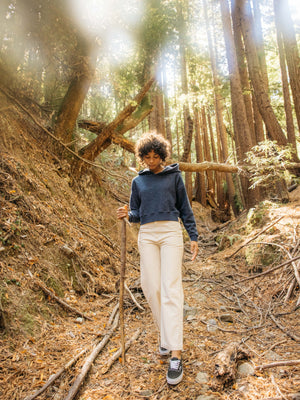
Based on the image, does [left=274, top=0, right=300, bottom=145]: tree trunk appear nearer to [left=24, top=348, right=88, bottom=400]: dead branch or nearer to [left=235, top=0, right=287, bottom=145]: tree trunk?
[left=235, top=0, right=287, bottom=145]: tree trunk

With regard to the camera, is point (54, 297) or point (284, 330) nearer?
point (284, 330)

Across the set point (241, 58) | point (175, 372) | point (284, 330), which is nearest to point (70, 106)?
point (175, 372)

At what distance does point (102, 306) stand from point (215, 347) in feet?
5.75

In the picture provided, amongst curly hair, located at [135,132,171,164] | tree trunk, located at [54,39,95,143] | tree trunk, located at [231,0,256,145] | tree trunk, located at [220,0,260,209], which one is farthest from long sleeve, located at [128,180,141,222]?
tree trunk, located at [231,0,256,145]

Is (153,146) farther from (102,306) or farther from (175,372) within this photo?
(102,306)

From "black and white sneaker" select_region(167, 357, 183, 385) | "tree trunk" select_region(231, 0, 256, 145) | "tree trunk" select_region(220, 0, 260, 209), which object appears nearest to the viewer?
"black and white sneaker" select_region(167, 357, 183, 385)

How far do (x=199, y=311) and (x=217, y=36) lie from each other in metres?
18.3

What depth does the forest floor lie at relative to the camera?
90.1 inches

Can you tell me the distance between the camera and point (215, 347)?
2.92 meters

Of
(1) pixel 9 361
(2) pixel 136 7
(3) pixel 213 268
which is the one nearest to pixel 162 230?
(1) pixel 9 361

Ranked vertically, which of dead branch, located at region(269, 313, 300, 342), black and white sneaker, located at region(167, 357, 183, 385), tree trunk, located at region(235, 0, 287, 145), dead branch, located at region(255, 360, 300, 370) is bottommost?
black and white sneaker, located at region(167, 357, 183, 385)

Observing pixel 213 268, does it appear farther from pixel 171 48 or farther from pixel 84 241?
pixel 171 48

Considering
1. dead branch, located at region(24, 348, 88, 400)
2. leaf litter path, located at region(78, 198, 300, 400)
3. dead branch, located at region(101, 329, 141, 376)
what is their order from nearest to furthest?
dead branch, located at region(24, 348, 88, 400) < leaf litter path, located at region(78, 198, 300, 400) < dead branch, located at region(101, 329, 141, 376)

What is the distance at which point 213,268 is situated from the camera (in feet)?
20.0
